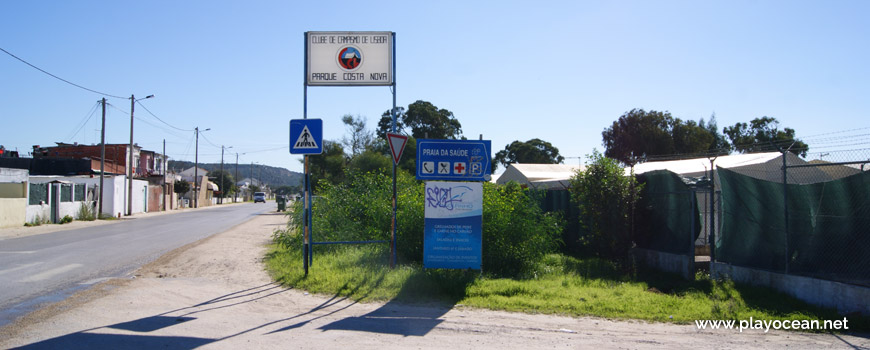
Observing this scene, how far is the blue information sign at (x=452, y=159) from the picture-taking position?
941 centimetres

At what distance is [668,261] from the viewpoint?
1101 centimetres

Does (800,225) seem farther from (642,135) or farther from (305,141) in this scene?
(642,135)

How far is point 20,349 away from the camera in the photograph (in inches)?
211

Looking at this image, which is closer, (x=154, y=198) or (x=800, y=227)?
(x=800, y=227)

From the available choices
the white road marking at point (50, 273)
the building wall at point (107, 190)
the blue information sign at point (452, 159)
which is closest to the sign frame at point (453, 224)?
the blue information sign at point (452, 159)

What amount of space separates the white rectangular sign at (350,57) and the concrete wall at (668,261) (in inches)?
251

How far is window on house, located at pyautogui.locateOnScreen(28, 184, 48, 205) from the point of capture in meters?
27.1

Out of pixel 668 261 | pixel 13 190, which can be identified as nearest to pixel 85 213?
pixel 13 190

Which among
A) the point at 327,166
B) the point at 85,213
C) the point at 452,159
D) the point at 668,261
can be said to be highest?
the point at 327,166

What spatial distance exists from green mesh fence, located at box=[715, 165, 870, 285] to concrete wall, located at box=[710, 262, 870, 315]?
205mm

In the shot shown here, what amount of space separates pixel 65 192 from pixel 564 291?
102ft

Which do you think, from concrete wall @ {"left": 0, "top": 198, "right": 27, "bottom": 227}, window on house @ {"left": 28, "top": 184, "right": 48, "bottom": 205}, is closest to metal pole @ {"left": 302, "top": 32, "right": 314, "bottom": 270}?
concrete wall @ {"left": 0, "top": 198, "right": 27, "bottom": 227}

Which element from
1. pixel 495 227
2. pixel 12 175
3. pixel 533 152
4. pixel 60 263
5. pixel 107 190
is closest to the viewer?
pixel 495 227

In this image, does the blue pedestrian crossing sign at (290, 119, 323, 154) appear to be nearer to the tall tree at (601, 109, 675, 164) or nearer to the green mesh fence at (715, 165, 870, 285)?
the green mesh fence at (715, 165, 870, 285)
